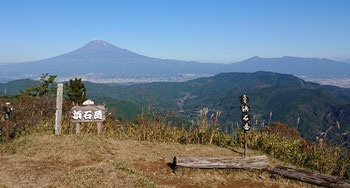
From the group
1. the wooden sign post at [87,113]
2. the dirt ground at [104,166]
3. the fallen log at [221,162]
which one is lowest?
the dirt ground at [104,166]

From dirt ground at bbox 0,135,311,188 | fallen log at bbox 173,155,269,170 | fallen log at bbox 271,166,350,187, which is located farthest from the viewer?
fallen log at bbox 173,155,269,170

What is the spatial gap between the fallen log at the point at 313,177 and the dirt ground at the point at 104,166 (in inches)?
4.9

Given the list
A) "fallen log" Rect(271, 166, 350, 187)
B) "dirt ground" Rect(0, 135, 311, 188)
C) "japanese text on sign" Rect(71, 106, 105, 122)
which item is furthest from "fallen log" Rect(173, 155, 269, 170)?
"japanese text on sign" Rect(71, 106, 105, 122)

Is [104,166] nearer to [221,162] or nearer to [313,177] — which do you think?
[221,162]

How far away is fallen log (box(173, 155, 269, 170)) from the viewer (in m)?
5.43

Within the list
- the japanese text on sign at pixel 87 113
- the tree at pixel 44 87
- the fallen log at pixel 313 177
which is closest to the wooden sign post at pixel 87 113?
the japanese text on sign at pixel 87 113

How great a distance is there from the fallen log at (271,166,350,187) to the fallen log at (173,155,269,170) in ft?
1.15

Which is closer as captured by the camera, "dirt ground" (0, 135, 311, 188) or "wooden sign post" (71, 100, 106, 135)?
"dirt ground" (0, 135, 311, 188)

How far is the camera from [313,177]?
5242 mm

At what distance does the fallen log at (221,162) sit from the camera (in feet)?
17.8

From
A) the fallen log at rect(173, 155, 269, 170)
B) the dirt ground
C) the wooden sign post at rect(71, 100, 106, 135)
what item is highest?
the wooden sign post at rect(71, 100, 106, 135)

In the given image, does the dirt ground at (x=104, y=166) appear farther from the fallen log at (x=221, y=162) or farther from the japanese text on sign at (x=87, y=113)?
the japanese text on sign at (x=87, y=113)

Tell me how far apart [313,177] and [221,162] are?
6.17ft

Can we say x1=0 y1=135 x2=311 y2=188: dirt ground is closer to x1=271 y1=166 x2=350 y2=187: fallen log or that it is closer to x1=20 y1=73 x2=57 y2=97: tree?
x1=271 y1=166 x2=350 y2=187: fallen log
